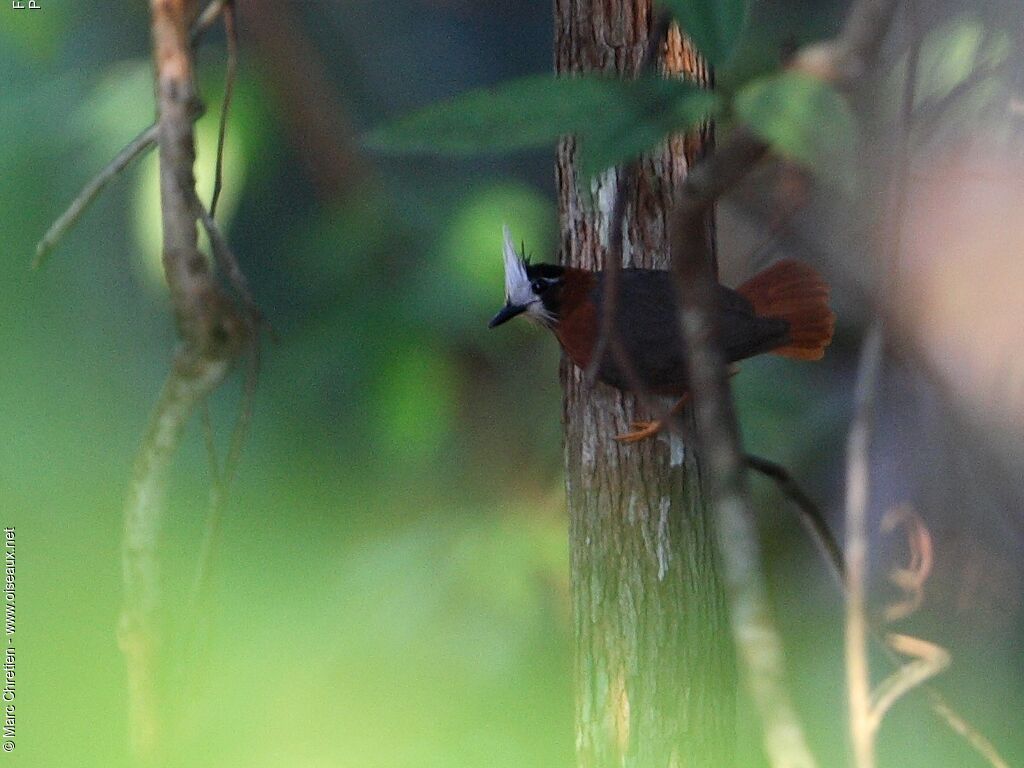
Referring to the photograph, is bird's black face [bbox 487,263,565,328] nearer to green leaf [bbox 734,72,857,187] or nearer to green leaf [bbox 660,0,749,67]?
green leaf [bbox 660,0,749,67]

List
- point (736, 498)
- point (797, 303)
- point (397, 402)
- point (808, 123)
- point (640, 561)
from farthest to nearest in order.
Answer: point (397, 402) < point (797, 303) < point (640, 561) < point (736, 498) < point (808, 123)

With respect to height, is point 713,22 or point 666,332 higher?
point 666,332

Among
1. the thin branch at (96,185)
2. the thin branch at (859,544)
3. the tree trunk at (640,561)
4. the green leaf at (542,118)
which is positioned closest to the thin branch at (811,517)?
the thin branch at (859,544)

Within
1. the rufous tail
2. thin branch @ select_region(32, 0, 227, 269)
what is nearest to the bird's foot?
the rufous tail

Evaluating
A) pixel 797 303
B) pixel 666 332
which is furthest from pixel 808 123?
pixel 797 303

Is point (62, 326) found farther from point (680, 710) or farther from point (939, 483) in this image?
point (939, 483)

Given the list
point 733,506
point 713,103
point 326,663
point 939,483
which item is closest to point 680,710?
point 733,506

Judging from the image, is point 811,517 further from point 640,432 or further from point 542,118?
point 542,118
